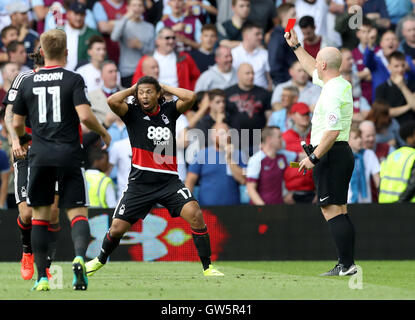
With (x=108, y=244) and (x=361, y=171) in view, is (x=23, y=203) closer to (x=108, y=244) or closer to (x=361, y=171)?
(x=108, y=244)

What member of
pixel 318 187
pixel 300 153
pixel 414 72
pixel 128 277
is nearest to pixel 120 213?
pixel 128 277

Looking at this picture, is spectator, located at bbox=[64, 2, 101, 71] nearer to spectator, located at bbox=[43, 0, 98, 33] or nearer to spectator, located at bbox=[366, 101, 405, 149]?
spectator, located at bbox=[43, 0, 98, 33]

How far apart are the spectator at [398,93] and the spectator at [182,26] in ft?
11.5

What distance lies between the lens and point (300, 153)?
15.2 meters

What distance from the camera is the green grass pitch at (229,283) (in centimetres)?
820

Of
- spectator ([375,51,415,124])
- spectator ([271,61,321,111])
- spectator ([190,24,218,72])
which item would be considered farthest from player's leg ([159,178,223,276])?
spectator ([375,51,415,124])

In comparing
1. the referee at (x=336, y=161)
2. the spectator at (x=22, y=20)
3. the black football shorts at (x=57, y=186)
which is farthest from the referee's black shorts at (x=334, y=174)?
the spectator at (x=22, y=20)

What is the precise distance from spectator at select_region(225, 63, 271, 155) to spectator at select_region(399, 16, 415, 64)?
3.11 meters

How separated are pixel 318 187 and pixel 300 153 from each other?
4814 mm

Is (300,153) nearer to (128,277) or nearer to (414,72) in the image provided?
(414,72)

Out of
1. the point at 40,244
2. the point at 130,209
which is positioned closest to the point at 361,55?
the point at 130,209

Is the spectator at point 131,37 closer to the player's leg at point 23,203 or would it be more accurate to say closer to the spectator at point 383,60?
the spectator at point 383,60

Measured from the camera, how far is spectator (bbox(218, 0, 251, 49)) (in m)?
17.5

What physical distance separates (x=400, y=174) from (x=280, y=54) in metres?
4.03
